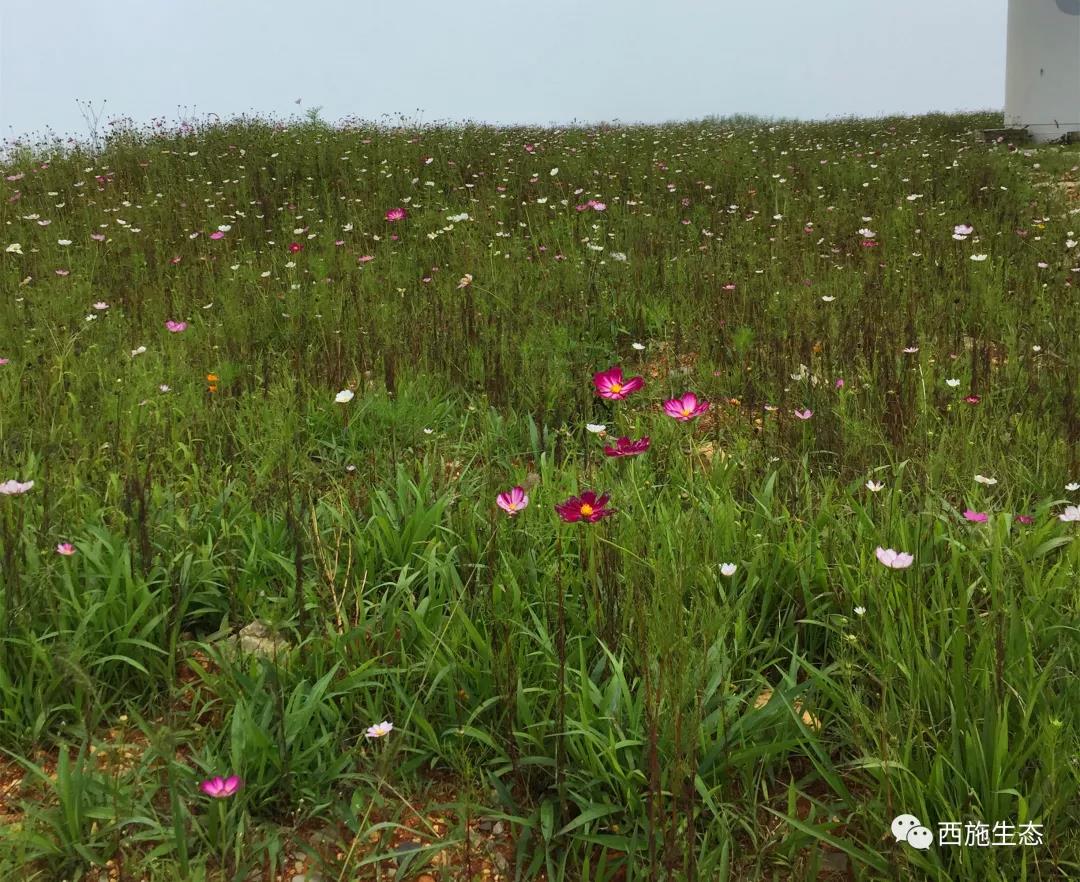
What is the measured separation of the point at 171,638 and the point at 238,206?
6342 millimetres

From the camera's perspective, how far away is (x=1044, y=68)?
11.6 m

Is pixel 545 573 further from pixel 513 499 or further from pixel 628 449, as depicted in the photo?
pixel 628 449

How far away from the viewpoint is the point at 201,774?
1656 mm

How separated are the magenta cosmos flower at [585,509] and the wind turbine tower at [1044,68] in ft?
42.5

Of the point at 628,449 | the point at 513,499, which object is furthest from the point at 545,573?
the point at 628,449

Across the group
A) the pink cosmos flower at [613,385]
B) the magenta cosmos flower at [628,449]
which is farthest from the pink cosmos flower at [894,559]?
the pink cosmos flower at [613,385]

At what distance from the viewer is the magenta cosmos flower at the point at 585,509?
5.35ft

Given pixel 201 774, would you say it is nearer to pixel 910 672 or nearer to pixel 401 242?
pixel 910 672

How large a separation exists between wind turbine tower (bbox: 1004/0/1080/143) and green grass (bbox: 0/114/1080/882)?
8.45 meters

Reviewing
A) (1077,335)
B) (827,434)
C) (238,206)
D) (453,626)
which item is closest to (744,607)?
(453,626)

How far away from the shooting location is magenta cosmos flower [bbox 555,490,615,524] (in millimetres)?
1631

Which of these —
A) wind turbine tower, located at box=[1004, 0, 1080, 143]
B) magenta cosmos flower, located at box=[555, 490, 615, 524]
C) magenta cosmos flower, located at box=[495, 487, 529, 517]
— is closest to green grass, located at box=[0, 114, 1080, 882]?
magenta cosmos flower, located at box=[495, 487, 529, 517]

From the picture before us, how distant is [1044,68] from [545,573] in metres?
13.1

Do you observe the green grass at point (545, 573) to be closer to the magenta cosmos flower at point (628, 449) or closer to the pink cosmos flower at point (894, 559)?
the pink cosmos flower at point (894, 559)
